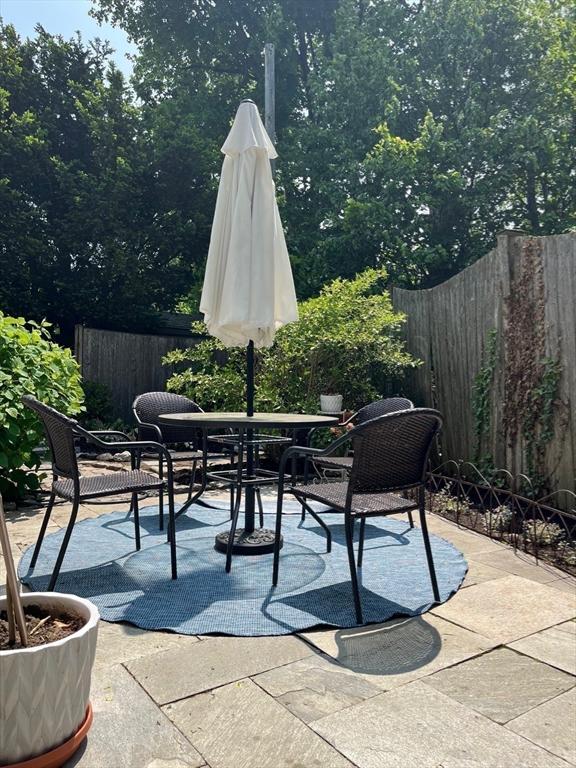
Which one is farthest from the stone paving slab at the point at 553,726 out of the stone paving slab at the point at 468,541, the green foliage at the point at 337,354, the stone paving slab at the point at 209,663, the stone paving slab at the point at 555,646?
the green foliage at the point at 337,354

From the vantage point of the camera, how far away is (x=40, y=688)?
4.44 feet

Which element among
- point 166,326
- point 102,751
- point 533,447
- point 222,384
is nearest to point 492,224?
point 166,326

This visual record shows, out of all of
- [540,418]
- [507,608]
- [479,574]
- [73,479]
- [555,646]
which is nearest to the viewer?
[555,646]

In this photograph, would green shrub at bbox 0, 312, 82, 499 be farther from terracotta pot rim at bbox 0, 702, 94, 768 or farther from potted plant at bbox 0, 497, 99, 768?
terracotta pot rim at bbox 0, 702, 94, 768

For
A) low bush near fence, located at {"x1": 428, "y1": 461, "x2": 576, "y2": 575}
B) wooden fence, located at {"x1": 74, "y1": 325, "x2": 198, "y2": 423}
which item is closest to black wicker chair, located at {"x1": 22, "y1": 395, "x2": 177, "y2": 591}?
low bush near fence, located at {"x1": 428, "y1": 461, "x2": 576, "y2": 575}

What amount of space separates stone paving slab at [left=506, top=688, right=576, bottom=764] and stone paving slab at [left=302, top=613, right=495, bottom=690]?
33 centimetres

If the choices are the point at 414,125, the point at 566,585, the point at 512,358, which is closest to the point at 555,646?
the point at 566,585

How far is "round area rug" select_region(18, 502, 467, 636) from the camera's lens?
7.55 ft

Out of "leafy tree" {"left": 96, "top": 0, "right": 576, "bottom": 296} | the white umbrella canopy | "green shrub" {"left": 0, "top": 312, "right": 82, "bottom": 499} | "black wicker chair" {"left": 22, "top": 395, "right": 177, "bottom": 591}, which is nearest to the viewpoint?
"black wicker chair" {"left": 22, "top": 395, "right": 177, "bottom": 591}

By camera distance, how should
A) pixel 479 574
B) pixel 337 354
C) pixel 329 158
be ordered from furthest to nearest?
pixel 329 158
pixel 337 354
pixel 479 574

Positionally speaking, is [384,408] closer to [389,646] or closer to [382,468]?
[382,468]

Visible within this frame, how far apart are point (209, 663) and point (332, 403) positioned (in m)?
3.72

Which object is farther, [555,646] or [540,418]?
[540,418]

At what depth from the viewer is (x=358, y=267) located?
1055 centimetres
